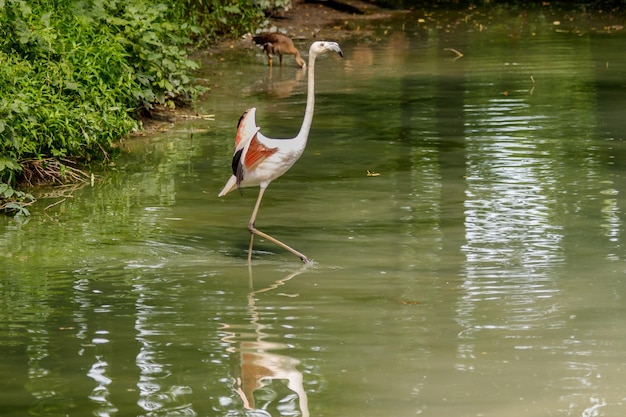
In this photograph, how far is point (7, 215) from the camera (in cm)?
898

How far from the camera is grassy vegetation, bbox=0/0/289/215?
960cm

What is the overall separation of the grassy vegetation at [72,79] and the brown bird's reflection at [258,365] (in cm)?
325

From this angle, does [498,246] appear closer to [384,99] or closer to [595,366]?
[595,366]

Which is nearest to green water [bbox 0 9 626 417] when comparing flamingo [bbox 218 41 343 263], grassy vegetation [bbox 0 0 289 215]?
grassy vegetation [bbox 0 0 289 215]

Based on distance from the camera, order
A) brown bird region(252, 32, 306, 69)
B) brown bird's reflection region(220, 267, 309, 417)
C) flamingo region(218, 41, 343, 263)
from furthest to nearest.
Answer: brown bird region(252, 32, 306, 69), flamingo region(218, 41, 343, 263), brown bird's reflection region(220, 267, 309, 417)

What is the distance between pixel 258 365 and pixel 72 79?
209 inches

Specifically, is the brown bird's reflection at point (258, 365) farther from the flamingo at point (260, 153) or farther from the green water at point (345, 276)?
the flamingo at point (260, 153)

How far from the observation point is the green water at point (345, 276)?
17.9 ft

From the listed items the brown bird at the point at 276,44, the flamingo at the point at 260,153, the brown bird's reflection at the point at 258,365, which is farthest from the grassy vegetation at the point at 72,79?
the brown bird at the point at 276,44

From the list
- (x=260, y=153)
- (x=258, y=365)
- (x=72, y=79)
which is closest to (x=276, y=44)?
(x=72, y=79)

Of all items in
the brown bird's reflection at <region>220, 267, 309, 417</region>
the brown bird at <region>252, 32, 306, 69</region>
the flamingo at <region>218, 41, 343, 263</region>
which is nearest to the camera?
the brown bird's reflection at <region>220, 267, 309, 417</region>

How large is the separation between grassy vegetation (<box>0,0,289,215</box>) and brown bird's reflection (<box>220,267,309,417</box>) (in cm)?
325

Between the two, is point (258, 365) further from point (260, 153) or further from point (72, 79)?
point (72, 79)

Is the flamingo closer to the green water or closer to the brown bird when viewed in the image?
the green water
